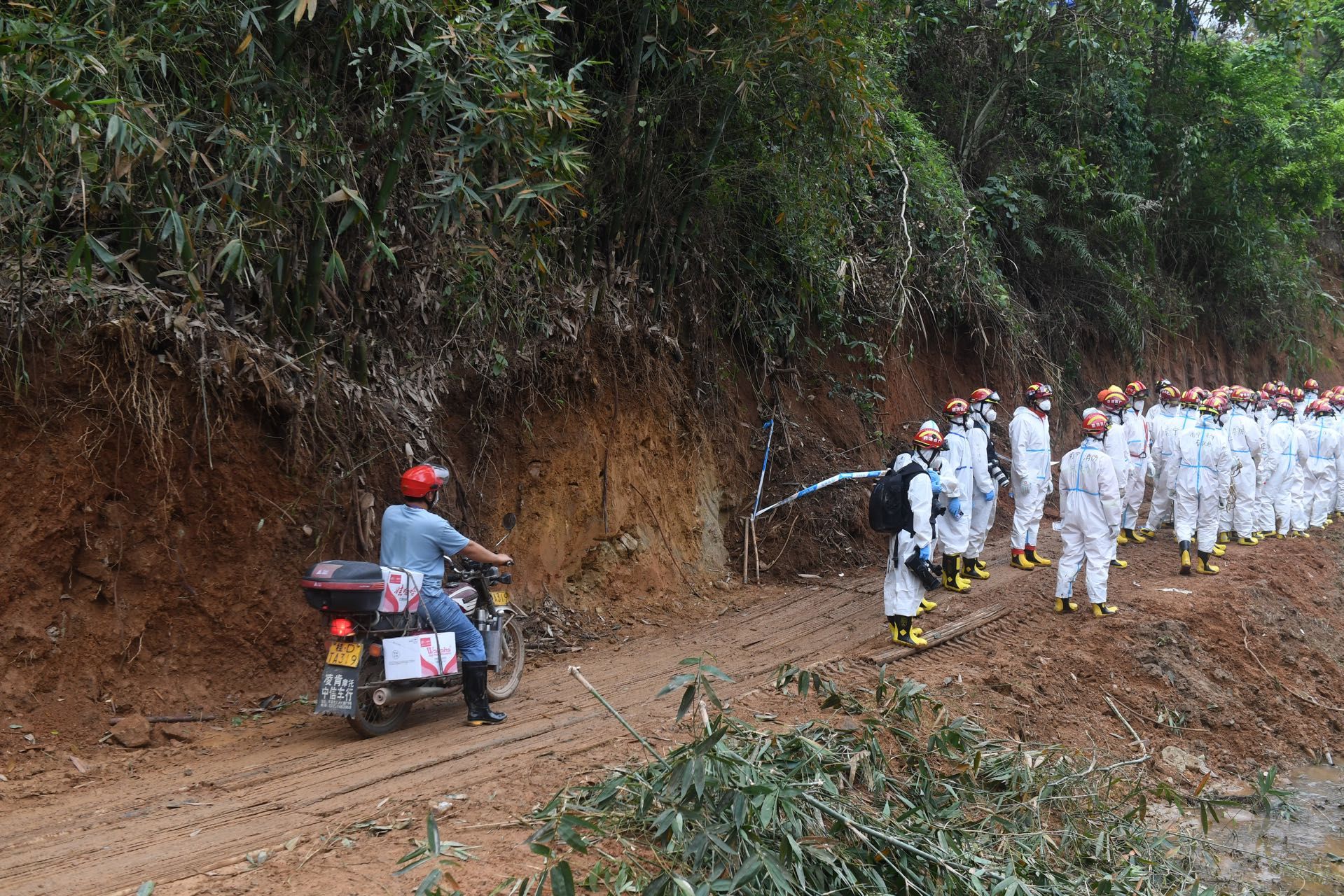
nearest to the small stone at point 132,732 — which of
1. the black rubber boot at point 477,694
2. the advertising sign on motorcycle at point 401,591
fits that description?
the advertising sign on motorcycle at point 401,591

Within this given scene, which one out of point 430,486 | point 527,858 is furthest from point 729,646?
point 527,858

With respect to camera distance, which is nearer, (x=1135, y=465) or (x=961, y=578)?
(x=961, y=578)

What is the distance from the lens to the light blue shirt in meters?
6.86

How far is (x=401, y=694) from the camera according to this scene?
6766mm

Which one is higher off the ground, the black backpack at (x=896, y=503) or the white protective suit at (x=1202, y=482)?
the black backpack at (x=896, y=503)

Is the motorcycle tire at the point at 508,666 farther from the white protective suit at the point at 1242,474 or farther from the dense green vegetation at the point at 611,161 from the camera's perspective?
the white protective suit at the point at 1242,474

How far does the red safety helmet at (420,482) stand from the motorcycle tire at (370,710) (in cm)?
113

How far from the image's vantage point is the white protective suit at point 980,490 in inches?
461

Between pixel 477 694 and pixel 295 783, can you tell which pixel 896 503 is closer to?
pixel 477 694

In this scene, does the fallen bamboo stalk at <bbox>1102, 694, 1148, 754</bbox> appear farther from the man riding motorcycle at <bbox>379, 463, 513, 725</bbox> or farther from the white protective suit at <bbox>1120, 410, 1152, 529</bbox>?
the white protective suit at <bbox>1120, 410, 1152, 529</bbox>

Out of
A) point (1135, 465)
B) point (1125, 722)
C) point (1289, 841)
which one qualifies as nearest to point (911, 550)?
point (1125, 722)

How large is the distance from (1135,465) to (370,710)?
11781 mm

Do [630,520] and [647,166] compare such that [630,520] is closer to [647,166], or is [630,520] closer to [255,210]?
[647,166]

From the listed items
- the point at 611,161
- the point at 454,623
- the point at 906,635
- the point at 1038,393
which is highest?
the point at 611,161
